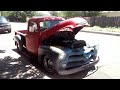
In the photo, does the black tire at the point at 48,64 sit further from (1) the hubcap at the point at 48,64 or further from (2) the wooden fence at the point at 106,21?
(2) the wooden fence at the point at 106,21

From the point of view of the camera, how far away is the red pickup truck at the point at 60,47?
5598 millimetres

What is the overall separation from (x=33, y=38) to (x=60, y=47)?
5.14 ft

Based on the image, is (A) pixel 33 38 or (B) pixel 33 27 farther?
(B) pixel 33 27

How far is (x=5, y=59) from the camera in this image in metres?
8.23

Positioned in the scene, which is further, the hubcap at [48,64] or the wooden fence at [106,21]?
the wooden fence at [106,21]

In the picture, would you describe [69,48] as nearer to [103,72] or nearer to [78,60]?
[78,60]

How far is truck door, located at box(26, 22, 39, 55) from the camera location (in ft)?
23.1

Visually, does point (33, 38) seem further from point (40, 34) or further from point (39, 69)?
point (39, 69)

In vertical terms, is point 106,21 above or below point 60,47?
below

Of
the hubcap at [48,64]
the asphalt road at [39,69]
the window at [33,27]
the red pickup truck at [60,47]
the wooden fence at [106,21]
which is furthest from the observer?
the wooden fence at [106,21]

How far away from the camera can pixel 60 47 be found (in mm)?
6039

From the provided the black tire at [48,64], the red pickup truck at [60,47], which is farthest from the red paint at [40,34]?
the black tire at [48,64]

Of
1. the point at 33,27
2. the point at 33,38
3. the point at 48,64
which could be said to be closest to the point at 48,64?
the point at 48,64

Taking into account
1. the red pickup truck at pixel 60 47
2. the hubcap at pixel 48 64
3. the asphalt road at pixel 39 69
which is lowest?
the asphalt road at pixel 39 69
